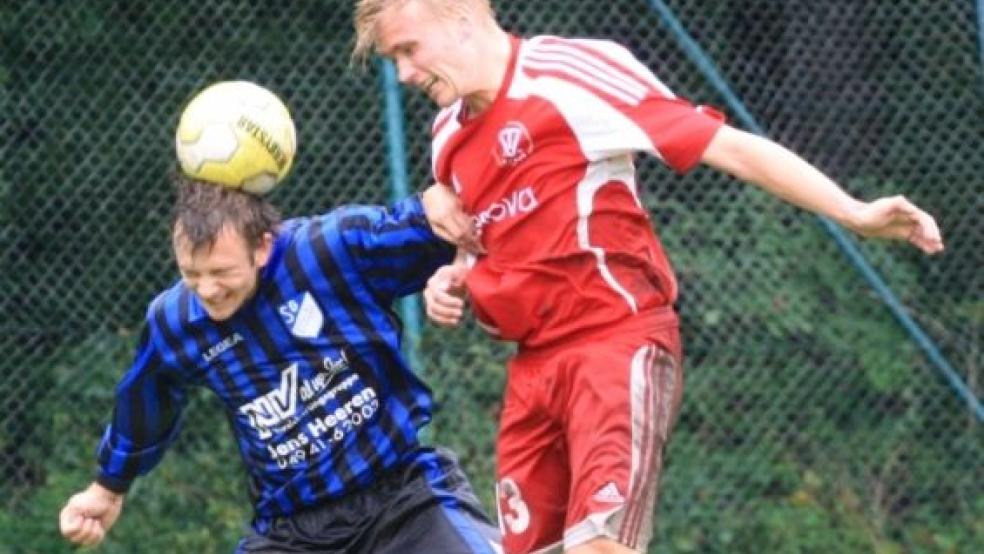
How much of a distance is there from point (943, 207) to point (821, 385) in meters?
0.76

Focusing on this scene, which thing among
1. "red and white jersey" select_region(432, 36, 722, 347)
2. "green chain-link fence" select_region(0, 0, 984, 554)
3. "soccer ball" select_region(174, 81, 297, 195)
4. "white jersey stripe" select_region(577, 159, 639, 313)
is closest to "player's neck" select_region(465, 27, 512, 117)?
"red and white jersey" select_region(432, 36, 722, 347)

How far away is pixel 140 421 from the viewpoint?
5.44 meters

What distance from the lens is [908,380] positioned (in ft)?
27.4

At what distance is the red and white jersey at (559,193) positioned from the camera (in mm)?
5047

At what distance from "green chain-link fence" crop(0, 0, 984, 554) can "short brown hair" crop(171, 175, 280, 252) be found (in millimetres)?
2975

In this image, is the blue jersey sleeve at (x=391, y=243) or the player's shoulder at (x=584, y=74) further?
the blue jersey sleeve at (x=391, y=243)

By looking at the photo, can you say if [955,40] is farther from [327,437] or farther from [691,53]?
[327,437]

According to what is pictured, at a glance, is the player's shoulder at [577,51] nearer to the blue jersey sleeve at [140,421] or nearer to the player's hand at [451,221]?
the player's hand at [451,221]

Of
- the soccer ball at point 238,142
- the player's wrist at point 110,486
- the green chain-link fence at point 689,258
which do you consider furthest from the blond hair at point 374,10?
the green chain-link fence at point 689,258

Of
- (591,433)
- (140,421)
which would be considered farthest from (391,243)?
(140,421)

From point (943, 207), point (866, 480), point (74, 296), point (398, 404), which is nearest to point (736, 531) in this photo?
point (866, 480)

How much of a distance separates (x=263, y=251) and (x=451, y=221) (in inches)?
16.7

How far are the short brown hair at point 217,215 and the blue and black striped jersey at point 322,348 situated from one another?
9cm

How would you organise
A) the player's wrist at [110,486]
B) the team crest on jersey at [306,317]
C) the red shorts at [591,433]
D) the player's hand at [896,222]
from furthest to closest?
the player's wrist at [110,486] < the team crest on jersey at [306,317] < the red shorts at [591,433] < the player's hand at [896,222]
